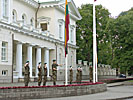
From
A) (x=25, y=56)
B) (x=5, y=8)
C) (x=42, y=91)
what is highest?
(x=5, y=8)

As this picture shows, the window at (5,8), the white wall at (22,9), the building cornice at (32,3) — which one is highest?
the building cornice at (32,3)

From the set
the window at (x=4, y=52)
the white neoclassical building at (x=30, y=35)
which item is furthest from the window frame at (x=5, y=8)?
the window at (x=4, y=52)

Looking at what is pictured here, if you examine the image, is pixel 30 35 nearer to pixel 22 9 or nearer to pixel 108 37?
pixel 22 9

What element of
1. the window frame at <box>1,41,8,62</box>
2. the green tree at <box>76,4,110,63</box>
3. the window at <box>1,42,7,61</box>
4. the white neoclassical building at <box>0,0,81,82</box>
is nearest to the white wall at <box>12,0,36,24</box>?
the white neoclassical building at <box>0,0,81,82</box>

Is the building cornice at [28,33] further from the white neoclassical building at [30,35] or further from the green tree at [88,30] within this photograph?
the green tree at [88,30]

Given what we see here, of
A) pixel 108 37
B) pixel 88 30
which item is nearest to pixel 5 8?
pixel 108 37

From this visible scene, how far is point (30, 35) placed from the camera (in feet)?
119

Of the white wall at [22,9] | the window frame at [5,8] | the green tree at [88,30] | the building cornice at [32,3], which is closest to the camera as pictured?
the window frame at [5,8]

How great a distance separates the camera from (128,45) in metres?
41.5

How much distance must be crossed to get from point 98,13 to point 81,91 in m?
44.8

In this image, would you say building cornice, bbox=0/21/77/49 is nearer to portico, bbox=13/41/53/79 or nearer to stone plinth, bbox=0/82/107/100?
portico, bbox=13/41/53/79

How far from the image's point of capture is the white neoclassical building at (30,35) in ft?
104

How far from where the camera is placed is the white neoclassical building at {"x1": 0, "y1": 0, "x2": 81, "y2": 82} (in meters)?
31.6

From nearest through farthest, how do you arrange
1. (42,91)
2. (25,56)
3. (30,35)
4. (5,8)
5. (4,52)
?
1. (42,91)
2. (4,52)
3. (5,8)
4. (30,35)
5. (25,56)
